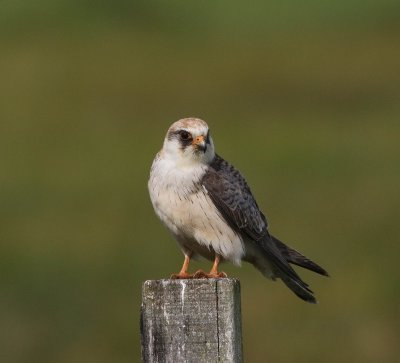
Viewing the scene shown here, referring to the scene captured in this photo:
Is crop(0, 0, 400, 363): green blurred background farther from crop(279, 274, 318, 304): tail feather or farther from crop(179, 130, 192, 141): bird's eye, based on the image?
crop(179, 130, 192, 141): bird's eye

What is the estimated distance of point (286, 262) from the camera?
771cm

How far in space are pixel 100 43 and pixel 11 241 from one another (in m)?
12.8

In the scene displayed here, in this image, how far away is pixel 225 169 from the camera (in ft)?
25.9

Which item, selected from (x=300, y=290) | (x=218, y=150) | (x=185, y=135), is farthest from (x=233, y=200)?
(x=218, y=150)

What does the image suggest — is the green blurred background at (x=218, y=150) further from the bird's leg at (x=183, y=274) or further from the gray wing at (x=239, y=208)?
the bird's leg at (x=183, y=274)

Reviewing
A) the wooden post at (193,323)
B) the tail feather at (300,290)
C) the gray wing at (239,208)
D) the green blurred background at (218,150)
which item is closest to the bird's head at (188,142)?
the gray wing at (239,208)

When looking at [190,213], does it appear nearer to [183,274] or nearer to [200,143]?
[200,143]

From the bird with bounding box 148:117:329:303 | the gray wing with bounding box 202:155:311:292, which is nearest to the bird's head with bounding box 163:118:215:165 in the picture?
the bird with bounding box 148:117:329:303

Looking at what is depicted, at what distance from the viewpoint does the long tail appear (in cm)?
766

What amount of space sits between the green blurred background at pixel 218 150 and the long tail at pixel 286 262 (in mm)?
3767

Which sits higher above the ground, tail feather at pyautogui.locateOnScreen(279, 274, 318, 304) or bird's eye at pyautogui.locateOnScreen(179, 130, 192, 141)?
bird's eye at pyautogui.locateOnScreen(179, 130, 192, 141)

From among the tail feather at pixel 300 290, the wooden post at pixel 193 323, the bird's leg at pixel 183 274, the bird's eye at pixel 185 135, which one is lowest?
the wooden post at pixel 193 323

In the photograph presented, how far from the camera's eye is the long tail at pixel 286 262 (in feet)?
25.1

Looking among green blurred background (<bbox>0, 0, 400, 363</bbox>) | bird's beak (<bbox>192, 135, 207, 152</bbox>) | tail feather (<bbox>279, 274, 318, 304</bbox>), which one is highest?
green blurred background (<bbox>0, 0, 400, 363</bbox>)
